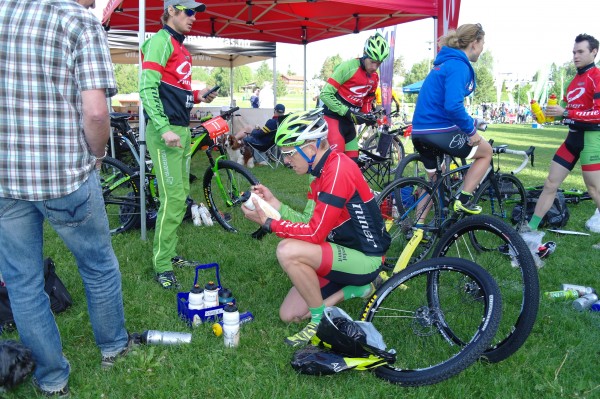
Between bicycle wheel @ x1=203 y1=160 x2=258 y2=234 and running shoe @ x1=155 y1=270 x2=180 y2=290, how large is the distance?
1.42 m

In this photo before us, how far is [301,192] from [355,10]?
3590 millimetres

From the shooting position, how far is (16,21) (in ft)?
6.59

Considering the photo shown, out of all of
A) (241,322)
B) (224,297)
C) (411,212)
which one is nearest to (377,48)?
(411,212)

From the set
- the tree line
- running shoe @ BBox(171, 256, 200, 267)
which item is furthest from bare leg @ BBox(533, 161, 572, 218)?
the tree line

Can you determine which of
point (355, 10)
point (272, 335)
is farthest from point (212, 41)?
point (272, 335)

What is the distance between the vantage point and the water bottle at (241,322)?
10.4 ft

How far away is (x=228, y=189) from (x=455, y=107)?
2768mm

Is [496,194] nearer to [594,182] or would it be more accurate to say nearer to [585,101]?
[594,182]

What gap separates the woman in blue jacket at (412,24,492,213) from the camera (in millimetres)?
4098

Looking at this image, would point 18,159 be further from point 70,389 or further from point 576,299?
point 576,299

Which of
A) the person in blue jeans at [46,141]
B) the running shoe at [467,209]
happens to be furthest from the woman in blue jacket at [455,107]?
the person in blue jeans at [46,141]

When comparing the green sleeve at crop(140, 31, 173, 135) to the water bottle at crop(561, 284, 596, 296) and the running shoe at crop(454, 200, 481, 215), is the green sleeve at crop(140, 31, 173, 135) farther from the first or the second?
the water bottle at crop(561, 284, 596, 296)

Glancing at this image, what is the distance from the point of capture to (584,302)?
3631 mm

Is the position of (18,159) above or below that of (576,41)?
below
